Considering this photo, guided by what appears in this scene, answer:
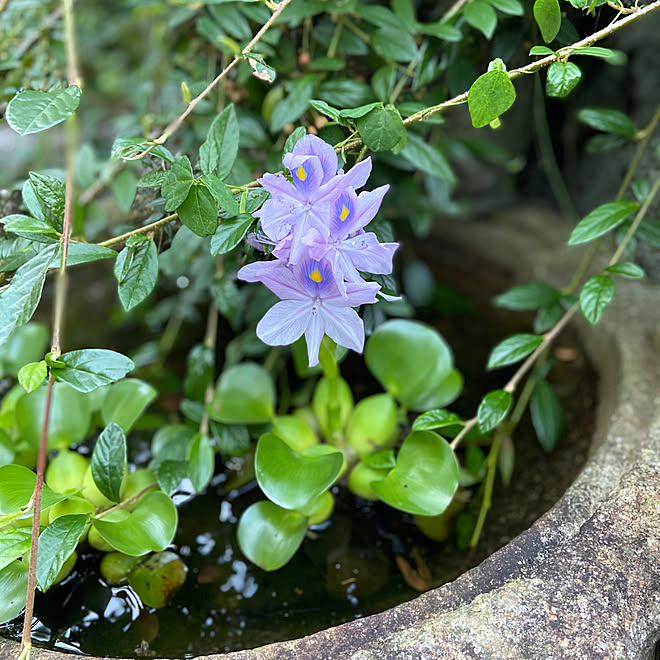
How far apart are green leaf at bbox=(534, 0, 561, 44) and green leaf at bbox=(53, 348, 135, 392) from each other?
2.21ft

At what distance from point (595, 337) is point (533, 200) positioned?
0.83 metres

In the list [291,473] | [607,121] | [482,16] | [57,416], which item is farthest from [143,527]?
[607,121]

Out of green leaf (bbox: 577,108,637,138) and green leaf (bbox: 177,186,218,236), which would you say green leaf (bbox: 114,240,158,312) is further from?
green leaf (bbox: 577,108,637,138)

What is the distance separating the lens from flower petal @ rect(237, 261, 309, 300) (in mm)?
765

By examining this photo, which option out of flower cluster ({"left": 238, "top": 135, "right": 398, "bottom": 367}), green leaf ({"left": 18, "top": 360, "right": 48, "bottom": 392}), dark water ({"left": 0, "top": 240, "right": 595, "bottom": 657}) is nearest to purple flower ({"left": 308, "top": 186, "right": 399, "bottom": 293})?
flower cluster ({"left": 238, "top": 135, "right": 398, "bottom": 367})

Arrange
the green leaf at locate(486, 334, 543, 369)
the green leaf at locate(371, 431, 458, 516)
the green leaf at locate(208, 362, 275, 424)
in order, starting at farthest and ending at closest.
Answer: the green leaf at locate(208, 362, 275, 424), the green leaf at locate(486, 334, 543, 369), the green leaf at locate(371, 431, 458, 516)

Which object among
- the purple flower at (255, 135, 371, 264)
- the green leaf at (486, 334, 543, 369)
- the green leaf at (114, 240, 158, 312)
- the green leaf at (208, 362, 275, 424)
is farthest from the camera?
the green leaf at (208, 362, 275, 424)

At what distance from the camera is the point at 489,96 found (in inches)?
29.7

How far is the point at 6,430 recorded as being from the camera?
1.17 meters

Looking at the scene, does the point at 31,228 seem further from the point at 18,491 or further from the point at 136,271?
the point at 18,491

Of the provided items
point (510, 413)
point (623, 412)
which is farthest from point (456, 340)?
point (623, 412)

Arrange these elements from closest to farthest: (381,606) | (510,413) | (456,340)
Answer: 1. (381,606)
2. (510,413)
3. (456,340)

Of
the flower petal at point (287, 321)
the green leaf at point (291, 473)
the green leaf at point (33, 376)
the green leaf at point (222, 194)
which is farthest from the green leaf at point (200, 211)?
the green leaf at point (291, 473)

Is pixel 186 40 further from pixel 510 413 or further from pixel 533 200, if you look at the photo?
pixel 533 200
